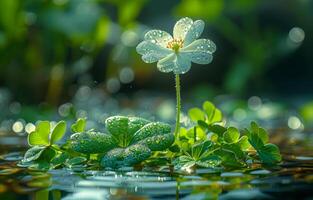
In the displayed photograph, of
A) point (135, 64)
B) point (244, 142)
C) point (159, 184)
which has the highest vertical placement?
point (135, 64)

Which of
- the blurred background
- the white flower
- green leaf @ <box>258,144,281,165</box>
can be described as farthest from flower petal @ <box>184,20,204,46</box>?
the blurred background

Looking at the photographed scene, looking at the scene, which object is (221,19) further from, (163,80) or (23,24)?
(23,24)

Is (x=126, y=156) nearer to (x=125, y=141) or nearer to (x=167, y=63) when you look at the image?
(x=125, y=141)

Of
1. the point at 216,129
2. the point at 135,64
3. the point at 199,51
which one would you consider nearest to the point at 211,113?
the point at 216,129

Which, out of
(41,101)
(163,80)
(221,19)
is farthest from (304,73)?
(41,101)

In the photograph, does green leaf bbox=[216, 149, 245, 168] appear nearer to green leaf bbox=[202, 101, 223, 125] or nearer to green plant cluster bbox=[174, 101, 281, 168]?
green plant cluster bbox=[174, 101, 281, 168]
